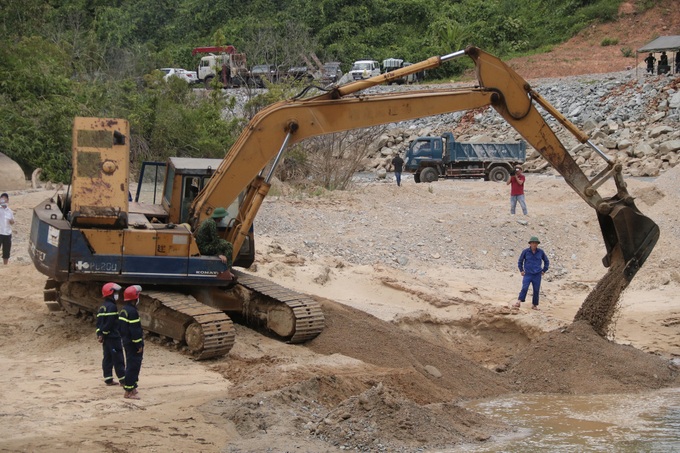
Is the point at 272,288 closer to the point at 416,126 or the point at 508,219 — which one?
the point at 508,219

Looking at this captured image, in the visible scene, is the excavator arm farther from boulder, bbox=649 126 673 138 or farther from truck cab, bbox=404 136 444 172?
boulder, bbox=649 126 673 138

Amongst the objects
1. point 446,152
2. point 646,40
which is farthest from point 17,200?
point 646,40

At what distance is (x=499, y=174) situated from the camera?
3616cm

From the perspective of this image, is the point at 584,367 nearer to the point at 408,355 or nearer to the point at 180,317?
the point at 408,355

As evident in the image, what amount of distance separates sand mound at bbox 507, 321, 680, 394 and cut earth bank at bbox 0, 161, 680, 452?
26 mm

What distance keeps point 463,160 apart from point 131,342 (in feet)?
90.6

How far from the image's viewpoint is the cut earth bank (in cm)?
914

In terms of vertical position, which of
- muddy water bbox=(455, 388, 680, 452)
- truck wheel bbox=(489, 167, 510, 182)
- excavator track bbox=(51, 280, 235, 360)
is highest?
truck wheel bbox=(489, 167, 510, 182)

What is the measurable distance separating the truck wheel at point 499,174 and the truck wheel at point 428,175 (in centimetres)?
211

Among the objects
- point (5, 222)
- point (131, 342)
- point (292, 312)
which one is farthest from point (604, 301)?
point (5, 222)

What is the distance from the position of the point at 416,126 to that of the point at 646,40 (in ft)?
53.8

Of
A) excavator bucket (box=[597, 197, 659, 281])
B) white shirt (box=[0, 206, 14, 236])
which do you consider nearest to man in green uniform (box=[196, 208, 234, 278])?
excavator bucket (box=[597, 197, 659, 281])

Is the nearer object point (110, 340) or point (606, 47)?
point (110, 340)

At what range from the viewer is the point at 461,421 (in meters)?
10.2
